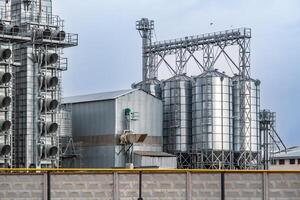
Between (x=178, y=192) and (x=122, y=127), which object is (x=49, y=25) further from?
(x=178, y=192)

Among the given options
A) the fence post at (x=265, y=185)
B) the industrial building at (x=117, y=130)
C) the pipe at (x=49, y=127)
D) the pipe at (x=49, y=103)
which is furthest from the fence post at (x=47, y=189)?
the industrial building at (x=117, y=130)

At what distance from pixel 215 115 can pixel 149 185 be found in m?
41.7

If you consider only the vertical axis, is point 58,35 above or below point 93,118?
above

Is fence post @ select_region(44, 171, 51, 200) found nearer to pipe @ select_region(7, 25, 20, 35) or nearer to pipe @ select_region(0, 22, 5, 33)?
pipe @ select_region(0, 22, 5, 33)

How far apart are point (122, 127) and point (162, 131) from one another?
23.7ft

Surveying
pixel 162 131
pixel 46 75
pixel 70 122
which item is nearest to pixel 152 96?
pixel 162 131

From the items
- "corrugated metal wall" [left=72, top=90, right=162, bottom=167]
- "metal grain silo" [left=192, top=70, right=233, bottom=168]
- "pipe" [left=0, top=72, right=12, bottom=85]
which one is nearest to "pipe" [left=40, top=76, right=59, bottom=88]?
"pipe" [left=0, top=72, right=12, bottom=85]

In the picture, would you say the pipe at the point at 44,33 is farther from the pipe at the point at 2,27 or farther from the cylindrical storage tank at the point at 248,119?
the cylindrical storage tank at the point at 248,119

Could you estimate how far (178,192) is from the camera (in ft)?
65.8

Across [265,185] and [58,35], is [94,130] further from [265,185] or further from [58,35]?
[265,185]

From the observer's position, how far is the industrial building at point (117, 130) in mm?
55375

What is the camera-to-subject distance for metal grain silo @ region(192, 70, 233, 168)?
61.0 m

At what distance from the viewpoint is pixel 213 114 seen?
61125 mm

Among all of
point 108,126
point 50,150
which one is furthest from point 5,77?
point 108,126
